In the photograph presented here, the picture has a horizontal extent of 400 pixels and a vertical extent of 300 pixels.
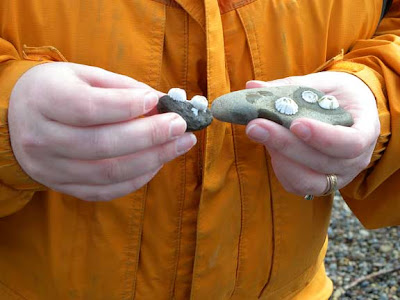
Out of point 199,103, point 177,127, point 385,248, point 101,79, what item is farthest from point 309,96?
point 385,248

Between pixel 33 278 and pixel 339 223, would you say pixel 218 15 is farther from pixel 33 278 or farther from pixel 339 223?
pixel 339 223

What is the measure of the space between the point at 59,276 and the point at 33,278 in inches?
3.6

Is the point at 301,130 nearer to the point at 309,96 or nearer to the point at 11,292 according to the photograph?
the point at 309,96

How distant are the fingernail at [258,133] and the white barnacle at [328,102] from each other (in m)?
0.17

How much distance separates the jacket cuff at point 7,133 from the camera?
1117mm

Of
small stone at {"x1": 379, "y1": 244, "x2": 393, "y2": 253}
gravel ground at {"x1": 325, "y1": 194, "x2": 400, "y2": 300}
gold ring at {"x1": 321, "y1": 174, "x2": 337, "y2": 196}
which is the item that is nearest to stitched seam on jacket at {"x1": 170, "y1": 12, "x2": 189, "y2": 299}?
gold ring at {"x1": 321, "y1": 174, "x2": 337, "y2": 196}

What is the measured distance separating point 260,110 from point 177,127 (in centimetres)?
22

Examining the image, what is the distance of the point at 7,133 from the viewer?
44.1 inches

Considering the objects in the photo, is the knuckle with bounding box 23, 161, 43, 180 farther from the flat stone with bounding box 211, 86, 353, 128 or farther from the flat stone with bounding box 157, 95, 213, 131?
the flat stone with bounding box 211, 86, 353, 128

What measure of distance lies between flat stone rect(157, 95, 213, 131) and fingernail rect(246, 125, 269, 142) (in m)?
0.10

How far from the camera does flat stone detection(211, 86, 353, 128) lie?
1.17 m

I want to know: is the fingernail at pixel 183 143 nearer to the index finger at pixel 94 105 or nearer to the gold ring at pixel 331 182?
the index finger at pixel 94 105

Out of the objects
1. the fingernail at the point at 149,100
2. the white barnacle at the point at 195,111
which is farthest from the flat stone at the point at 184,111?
the fingernail at the point at 149,100

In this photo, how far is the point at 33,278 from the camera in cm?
142
